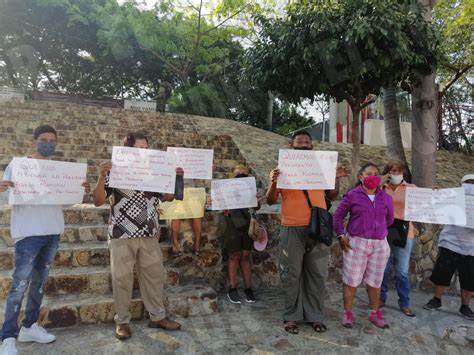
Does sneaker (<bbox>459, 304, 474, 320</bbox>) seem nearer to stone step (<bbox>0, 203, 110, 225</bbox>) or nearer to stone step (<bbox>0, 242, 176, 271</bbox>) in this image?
stone step (<bbox>0, 242, 176, 271</bbox>)

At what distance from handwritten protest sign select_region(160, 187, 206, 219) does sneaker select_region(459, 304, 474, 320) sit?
9.47 feet

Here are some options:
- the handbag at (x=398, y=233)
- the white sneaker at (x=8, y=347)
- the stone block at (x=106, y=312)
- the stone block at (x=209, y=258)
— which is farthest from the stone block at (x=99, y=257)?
the handbag at (x=398, y=233)

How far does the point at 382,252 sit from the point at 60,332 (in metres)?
2.78

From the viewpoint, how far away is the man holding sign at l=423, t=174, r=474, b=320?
3.64m

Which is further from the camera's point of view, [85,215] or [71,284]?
[85,215]

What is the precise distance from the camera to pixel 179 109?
47.8ft

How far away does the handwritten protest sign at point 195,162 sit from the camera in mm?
3562

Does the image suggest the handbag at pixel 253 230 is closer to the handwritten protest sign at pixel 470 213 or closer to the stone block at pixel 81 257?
the stone block at pixel 81 257

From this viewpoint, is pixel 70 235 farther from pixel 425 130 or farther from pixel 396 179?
pixel 425 130

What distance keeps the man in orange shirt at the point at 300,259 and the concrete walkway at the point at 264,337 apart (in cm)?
15

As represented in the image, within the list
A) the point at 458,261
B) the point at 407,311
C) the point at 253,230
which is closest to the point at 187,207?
the point at 253,230

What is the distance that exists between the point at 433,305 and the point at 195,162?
2.94 m

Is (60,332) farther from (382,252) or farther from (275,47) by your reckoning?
(275,47)

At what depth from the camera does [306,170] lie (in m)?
2.99
